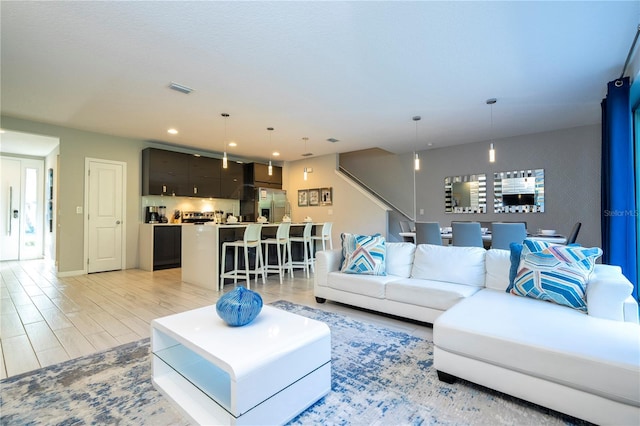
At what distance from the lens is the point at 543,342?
1.62 meters

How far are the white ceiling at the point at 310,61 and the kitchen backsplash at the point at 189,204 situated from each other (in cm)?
184

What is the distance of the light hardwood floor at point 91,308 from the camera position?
249cm

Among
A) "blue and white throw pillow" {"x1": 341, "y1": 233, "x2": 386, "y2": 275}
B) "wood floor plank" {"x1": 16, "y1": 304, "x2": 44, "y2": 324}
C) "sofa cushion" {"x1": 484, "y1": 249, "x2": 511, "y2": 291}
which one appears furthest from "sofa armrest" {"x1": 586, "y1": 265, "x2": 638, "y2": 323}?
"wood floor plank" {"x1": 16, "y1": 304, "x2": 44, "y2": 324}

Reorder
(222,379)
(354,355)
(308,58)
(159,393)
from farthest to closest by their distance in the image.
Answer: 1. (308,58)
2. (354,355)
3. (159,393)
4. (222,379)

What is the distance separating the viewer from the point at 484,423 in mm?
1559

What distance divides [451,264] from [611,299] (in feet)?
4.10

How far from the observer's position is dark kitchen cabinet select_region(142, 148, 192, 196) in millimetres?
6277

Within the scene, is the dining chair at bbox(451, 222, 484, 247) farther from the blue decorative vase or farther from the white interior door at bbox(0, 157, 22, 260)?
the white interior door at bbox(0, 157, 22, 260)

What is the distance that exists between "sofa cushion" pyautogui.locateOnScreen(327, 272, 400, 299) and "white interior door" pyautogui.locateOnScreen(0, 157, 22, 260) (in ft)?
28.3

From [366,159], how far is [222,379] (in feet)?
26.0

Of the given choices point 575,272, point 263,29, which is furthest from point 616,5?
point 263,29

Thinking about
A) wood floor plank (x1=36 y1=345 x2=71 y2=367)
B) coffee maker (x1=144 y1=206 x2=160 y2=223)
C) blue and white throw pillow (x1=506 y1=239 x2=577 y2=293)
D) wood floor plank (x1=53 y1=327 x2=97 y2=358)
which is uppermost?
coffee maker (x1=144 y1=206 x2=160 y2=223)

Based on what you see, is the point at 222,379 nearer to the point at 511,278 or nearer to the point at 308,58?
the point at 511,278

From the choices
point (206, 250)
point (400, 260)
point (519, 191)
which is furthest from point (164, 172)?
point (519, 191)
